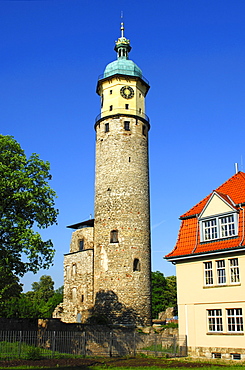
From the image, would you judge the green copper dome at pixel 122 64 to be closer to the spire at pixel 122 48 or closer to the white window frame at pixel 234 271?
the spire at pixel 122 48

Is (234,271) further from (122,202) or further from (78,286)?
(78,286)

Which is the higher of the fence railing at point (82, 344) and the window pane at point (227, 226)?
the window pane at point (227, 226)

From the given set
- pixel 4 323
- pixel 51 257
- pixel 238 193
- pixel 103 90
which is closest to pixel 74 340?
pixel 51 257

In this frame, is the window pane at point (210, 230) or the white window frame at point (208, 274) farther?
the window pane at point (210, 230)

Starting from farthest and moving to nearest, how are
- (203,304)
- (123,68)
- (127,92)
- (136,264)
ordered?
(123,68) < (127,92) < (136,264) < (203,304)

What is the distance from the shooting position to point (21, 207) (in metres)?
24.1

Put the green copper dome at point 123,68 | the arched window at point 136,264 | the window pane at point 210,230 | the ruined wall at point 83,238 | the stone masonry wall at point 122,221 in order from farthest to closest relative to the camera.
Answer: the green copper dome at point 123,68 → the ruined wall at point 83,238 → the arched window at point 136,264 → the stone masonry wall at point 122,221 → the window pane at point 210,230

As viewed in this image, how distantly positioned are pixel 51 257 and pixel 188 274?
7593 mm

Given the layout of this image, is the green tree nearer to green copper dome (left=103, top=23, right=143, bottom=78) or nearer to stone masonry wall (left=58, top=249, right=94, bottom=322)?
stone masonry wall (left=58, top=249, right=94, bottom=322)

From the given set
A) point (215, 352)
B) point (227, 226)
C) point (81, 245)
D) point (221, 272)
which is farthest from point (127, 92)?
point (215, 352)

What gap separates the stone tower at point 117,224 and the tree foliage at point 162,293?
3130 centimetres

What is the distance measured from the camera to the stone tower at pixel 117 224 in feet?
117

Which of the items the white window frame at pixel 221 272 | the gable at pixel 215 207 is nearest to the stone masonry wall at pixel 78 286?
the gable at pixel 215 207

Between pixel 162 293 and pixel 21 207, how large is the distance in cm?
5224
